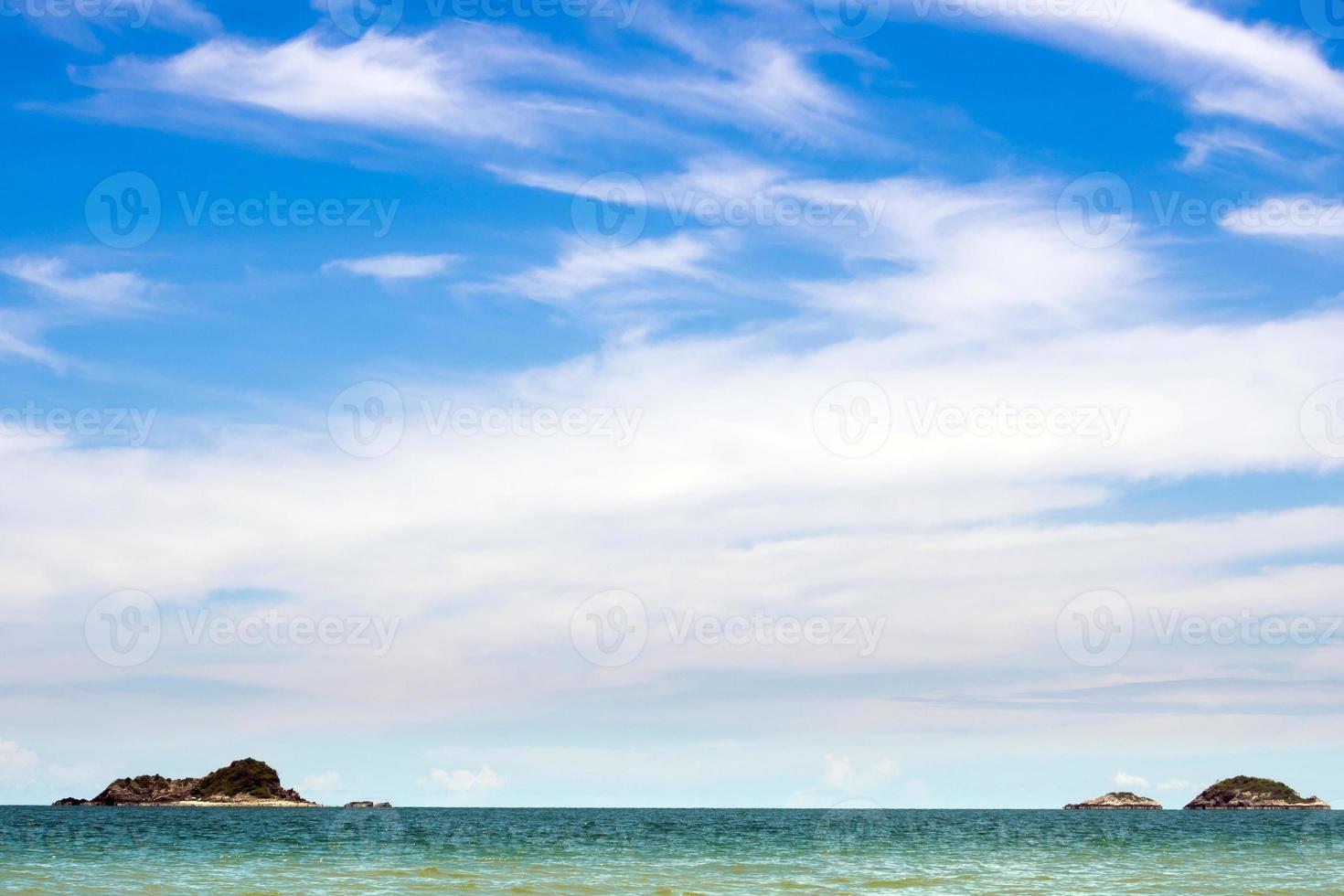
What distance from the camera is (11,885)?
42.2m

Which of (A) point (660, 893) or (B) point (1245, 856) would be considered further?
(B) point (1245, 856)

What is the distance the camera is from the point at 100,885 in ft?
139

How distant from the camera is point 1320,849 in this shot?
7788 centimetres

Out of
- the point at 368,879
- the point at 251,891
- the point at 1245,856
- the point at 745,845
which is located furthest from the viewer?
the point at 745,845

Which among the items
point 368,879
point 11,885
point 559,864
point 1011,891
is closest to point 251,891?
point 368,879

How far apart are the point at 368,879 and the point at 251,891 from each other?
530 cm

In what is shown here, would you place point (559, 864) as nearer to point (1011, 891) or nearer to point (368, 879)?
point (368, 879)

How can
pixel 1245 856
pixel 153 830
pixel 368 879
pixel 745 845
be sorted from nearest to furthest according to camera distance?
pixel 368 879
pixel 1245 856
pixel 745 845
pixel 153 830

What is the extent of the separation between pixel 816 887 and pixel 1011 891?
23.5 ft

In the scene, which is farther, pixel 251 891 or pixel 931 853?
pixel 931 853

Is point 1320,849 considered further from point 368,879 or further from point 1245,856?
point 368,879

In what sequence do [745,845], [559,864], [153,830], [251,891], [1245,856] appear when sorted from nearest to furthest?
[251,891] < [559,864] < [1245,856] < [745,845] < [153,830]

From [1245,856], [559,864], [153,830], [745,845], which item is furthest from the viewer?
[153,830]

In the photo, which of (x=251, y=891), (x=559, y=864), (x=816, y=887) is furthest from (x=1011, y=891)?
(x=251, y=891)
